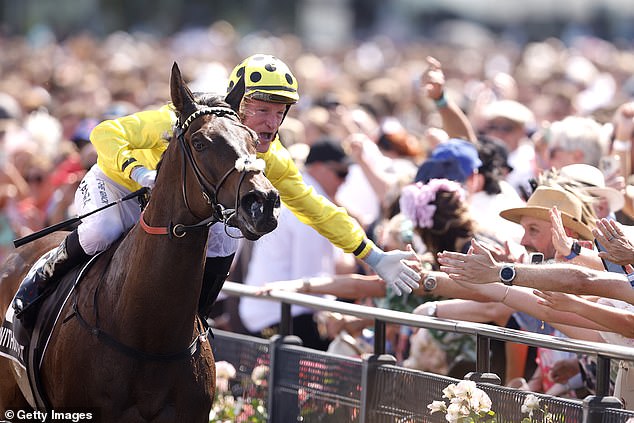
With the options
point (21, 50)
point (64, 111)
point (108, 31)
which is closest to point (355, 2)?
point (108, 31)

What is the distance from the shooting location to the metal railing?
5535 mm

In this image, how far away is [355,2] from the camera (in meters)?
64.2

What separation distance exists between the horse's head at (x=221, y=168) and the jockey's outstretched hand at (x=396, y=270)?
3.95 feet

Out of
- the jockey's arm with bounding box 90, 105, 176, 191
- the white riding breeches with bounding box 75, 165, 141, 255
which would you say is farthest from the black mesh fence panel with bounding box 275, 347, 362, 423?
the jockey's arm with bounding box 90, 105, 176, 191

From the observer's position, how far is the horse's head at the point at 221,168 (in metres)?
5.42

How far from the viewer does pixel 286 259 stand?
10.1m

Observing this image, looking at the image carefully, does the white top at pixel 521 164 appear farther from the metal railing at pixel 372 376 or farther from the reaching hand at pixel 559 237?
the reaching hand at pixel 559 237

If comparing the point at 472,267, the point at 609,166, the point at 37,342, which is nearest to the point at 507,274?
the point at 472,267

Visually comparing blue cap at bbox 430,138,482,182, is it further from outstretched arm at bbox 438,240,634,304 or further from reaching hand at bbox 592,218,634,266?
reaching hand at bbox 592,218,634,266

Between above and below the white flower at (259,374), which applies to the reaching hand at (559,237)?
above

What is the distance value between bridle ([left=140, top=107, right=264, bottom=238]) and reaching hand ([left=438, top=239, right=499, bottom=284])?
1028 millimetres

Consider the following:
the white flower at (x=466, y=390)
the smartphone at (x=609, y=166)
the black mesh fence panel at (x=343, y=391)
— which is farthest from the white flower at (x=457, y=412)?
the smartphone at (x=609, y=166)

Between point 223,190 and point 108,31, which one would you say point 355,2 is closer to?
point 108,31

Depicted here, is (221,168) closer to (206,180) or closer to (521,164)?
(206,180)
